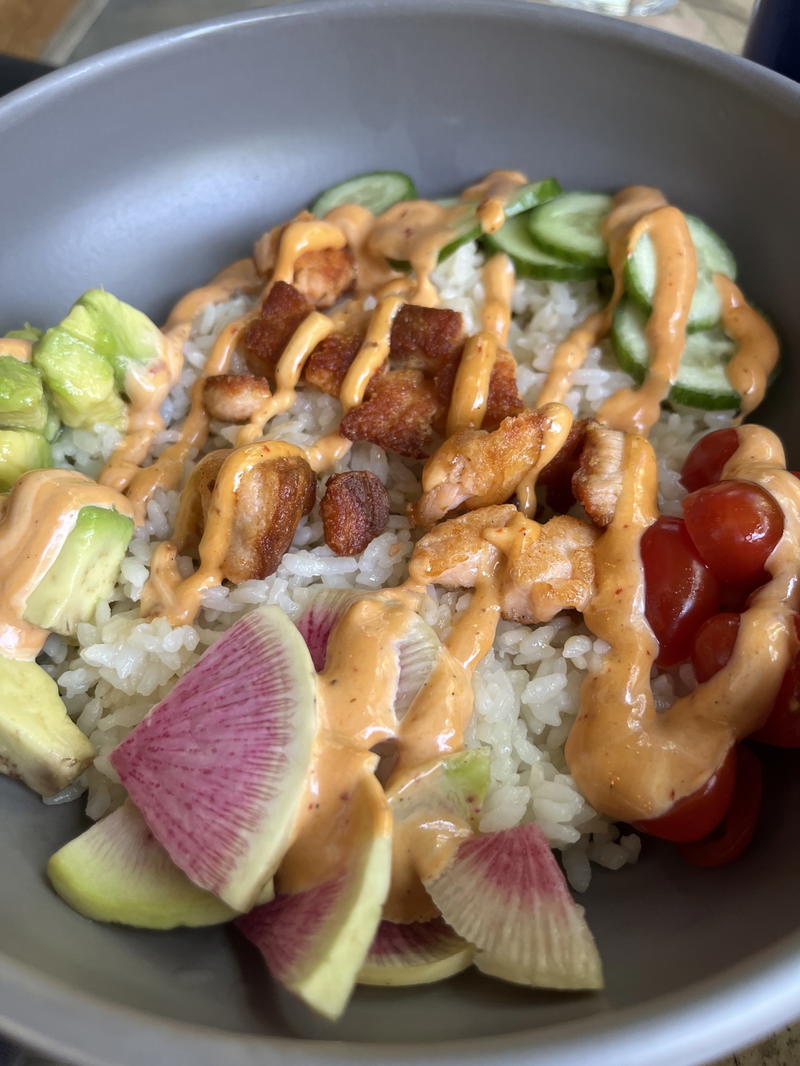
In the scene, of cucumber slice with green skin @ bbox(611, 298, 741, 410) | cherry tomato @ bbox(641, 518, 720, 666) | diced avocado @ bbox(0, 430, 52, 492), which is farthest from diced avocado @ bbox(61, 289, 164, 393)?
cherry tomato @ bbox(641, 518, 720, 666)

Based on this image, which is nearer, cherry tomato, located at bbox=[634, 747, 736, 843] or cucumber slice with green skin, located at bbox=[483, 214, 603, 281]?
cherry tomato, located at bbox=[634, 747, 736, 843]

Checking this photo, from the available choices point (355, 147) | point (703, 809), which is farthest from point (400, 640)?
point (355, 147)

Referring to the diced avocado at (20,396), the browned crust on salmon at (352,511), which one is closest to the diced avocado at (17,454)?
the diced avocado at (20,396)

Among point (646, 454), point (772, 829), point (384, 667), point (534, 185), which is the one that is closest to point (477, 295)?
point (534, 185)

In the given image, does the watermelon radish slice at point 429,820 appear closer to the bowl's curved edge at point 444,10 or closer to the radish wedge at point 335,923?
the radish wedge at point 335,923

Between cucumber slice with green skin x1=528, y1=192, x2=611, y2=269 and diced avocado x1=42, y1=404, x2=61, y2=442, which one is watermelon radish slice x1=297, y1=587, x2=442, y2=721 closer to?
diced avocado x1=42, y1=404, x2=61, y2=442
